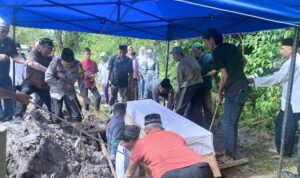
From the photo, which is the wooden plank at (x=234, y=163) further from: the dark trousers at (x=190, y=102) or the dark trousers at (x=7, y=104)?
the dark trousers at (x=7, y=104)

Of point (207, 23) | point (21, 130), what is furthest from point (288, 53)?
point (21, 130)

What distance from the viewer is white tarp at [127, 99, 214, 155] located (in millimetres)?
4430

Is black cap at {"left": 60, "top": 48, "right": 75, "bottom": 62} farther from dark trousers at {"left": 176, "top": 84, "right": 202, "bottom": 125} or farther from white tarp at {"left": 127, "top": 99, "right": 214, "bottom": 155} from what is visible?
dark trousers at {"left": 176, "top": 84, "right": 202, "bottom": 125}

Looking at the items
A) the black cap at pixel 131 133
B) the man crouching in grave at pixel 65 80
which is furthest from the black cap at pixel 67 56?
the black cap at pixel 131 133

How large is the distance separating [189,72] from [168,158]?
395 centimetres

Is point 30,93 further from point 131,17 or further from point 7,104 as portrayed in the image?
point 131,17

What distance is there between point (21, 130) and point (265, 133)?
15.3 ft

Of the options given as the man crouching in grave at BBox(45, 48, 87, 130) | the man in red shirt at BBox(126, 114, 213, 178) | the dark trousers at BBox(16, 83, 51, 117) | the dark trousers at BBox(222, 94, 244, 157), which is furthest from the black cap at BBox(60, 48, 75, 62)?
the man in red shirt at BBox(126, 114, 213, 178)

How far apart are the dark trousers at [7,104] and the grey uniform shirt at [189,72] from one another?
3.18 m

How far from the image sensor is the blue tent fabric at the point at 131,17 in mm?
6148

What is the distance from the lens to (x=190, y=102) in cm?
730

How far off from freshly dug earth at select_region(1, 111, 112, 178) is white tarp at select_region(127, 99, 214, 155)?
0.91m

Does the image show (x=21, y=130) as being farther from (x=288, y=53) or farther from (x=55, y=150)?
(x=288, y=53)

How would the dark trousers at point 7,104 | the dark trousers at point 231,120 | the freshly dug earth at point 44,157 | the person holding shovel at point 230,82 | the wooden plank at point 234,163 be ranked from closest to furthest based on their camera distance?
the freshly dug earth at point 44,157
the wooden plank at point 234,163
the person holding shovel at point 230,82
the dark trousers at point 231,120
the dark trousers at point 7,104
